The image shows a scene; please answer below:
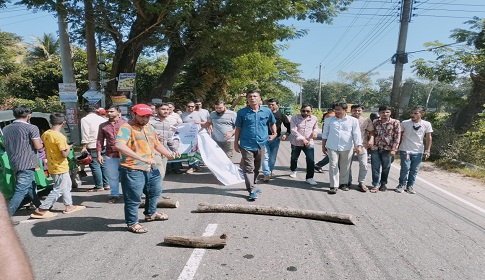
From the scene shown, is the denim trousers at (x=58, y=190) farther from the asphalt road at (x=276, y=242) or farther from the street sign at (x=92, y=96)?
the street sign at (x=92, y=96)

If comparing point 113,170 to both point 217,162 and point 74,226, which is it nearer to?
point 74,226

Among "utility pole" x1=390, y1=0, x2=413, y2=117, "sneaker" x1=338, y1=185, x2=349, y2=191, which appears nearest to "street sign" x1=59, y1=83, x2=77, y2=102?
"sneaker" x1=338, y1=185, x2=349, y2=191

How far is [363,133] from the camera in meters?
6.71

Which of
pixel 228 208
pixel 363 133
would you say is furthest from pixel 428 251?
pixel 363 133

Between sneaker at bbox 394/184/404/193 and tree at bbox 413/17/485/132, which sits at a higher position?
tree at bbox 413/17/485/132

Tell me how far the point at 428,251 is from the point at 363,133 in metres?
3.46

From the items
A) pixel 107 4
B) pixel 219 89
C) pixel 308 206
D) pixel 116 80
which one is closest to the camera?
pixel 308 206

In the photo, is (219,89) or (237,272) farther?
(219,89)

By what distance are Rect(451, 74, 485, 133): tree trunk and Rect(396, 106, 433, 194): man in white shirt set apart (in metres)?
7.79

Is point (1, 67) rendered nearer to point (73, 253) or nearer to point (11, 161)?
point (11, 161)

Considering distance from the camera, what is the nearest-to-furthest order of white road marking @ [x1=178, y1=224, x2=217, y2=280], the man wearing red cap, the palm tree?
1. white road marking @ [x1=178, y1=224, x2=217, y2=280]
2. the man wearing red cap
3. the palm tree

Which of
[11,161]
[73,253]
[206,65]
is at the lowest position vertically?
[73,253]

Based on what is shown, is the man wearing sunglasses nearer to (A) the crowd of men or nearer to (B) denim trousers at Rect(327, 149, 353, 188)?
(A) the crowd of men

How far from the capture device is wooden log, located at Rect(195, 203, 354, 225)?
4.43 meters
